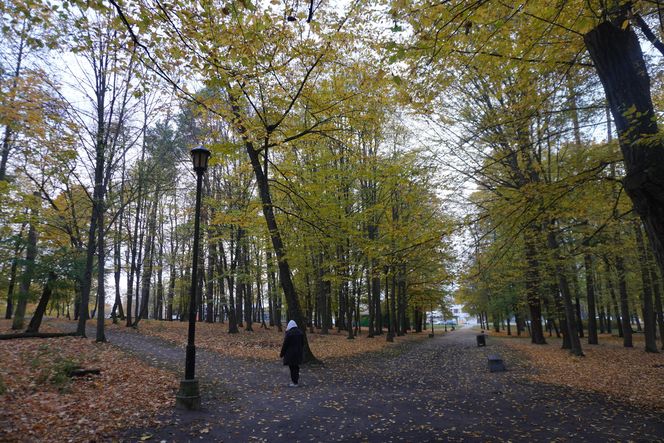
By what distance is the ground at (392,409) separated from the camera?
18.6ft

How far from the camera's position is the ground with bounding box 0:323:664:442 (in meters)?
5.67

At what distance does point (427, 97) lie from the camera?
21.6 ft

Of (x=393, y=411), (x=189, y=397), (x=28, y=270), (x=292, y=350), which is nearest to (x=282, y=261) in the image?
A: (x=292, y=350)

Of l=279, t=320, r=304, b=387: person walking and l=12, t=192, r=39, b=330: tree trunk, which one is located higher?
l=12, t=192, r=39, b=330: tree trunk

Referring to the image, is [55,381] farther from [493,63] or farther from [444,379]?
[493,63]

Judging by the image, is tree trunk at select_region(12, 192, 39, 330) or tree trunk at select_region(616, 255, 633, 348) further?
tree trunk at select_region(616, 255, 633, 348)

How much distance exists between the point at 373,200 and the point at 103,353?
1512 cm

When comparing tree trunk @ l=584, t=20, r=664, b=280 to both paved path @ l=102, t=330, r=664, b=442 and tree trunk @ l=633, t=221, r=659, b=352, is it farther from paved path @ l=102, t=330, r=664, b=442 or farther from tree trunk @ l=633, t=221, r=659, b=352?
tree trunk @ l=633, t=221, r=659, b=352

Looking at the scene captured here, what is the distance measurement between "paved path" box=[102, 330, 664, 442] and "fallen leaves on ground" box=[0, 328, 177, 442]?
0.69 m

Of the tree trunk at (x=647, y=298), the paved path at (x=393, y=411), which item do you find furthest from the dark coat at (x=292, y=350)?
the tree trunk at (x=647, y=298)

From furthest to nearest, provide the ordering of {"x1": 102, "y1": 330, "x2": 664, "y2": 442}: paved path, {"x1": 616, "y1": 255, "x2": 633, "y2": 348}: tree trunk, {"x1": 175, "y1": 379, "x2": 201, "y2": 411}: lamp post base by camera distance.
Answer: {"x1": 616, "y1": 255, "x2": 633, "y2": 348}: tree trunk < {"x1": 175, "y1": 379, "x2": 201, "y2": 411}: lamp post base < {"x1": 102, "y1": 330, "x2": 664, "y2": 442}: paved path

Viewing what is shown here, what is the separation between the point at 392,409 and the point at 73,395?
239 inches

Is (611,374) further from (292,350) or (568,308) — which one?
(292,350)

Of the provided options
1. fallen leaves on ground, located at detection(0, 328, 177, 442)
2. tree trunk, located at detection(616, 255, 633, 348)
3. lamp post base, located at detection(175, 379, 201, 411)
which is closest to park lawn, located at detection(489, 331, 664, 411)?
tree trunk, located at detection(616, 255, 633, 348)
